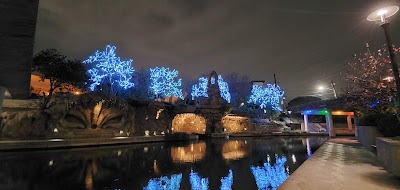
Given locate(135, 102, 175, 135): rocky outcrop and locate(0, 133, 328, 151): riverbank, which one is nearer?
locate(0, 133, 328, 151): riverbank

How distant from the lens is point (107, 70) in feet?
105

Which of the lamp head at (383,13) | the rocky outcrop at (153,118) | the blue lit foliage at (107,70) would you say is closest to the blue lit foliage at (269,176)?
the lamp head at (383,13)

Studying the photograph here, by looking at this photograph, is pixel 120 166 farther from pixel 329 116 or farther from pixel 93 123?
pixel 329 116

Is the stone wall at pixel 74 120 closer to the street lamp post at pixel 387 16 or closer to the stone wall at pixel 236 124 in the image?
the stone wall at pixel 236 124

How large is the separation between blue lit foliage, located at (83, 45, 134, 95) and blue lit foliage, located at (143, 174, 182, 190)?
91.3 ft

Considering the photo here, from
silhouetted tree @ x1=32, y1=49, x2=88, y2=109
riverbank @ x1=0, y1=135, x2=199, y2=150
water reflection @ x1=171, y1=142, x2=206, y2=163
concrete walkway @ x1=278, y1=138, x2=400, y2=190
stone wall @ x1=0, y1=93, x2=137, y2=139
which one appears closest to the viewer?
concrete walkway @ x1=278, y1=138, x2=400, y2=190

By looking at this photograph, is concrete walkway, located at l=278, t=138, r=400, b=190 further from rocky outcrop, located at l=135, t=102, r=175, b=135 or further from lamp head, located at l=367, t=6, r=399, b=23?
rocky outcrop, located at l=135, t=102, r=175, b=135

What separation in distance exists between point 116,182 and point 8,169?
20.1 ft

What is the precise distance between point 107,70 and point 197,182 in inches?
1168

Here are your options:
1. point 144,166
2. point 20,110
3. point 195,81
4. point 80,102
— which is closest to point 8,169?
point 144,166

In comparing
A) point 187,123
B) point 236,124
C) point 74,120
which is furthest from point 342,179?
point 236,124

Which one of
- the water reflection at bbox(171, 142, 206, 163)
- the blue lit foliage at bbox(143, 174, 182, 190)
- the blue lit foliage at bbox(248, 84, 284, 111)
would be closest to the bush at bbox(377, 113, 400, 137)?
the water reflection at bbox(171, 142, 206, 163)

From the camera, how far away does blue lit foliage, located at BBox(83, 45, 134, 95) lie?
3169 cm

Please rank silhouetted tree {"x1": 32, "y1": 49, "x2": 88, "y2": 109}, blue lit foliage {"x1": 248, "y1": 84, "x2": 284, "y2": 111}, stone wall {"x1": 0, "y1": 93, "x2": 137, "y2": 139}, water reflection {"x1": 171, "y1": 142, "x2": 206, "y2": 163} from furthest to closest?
blue lit foliage {"x1": 248, "y1": 84, "x2": 284, "y2": 111} < silhouetted tree {"x1": 32, "y1": 49, "x2": 88, "y2": 109} < stone wall {"x1": 0, "y1": 93, "x2": 137, "y2": 139} < water reflection {"x1": 171, "y1": 142, "x2": 206, "y2": 163}
